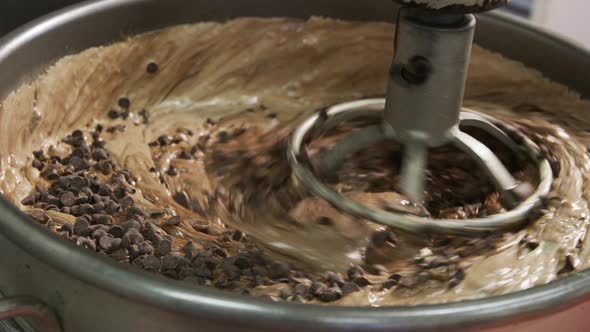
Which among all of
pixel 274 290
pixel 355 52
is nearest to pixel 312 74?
pixel 355 52

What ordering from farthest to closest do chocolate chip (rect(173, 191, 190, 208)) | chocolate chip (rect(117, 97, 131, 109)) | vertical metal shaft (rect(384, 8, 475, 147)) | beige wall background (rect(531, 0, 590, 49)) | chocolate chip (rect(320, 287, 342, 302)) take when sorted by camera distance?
1. beige wall background (rect(531, 0, 590, 49))
2. chocolate chip (rect(117, 97, 131, 109))
3. chocolate chip (rect(173, 191, 190, 208))
4. vertical metal shaft (rect(384, 8, 475, 147))
5. chocolate chip (rect(320, 287, 342, 302))

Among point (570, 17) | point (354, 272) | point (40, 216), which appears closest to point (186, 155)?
A: point (40, 216)

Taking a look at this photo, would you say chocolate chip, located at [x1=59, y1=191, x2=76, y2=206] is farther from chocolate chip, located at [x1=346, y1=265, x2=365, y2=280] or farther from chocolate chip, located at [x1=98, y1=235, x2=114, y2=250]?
chocolate chip, located at [x1=346, y1=265, x2=365, y2=280]

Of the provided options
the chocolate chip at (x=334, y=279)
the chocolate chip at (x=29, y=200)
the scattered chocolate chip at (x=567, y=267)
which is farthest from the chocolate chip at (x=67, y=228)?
the scattered chocolate chip at (x=567, y=267)

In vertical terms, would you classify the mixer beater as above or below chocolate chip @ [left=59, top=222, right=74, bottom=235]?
above

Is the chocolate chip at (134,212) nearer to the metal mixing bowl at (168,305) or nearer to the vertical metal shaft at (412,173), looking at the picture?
the metal mixing bowl at (168,305)

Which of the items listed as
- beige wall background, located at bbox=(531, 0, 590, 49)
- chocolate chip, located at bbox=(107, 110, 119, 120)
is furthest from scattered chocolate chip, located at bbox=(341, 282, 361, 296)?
beige wall background, located at bbox=(531, 0, 590, 49)

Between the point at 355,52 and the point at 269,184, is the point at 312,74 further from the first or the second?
the point at 269,184
